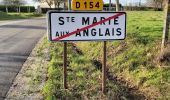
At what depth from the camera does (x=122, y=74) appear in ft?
29.2

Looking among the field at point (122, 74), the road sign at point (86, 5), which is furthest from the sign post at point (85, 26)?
the field at point (122, 74)

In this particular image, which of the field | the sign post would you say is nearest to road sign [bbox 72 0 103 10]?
the sign post

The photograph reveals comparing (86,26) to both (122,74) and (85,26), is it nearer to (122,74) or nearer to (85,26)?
(85,26)

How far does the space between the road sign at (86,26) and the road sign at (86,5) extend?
871mm

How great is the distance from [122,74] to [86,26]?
8.51ft

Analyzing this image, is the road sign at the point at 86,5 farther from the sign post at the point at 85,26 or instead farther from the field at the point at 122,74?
the field at the point at 122,74

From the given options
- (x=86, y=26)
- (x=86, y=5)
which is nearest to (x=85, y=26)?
(x=86, y=26)

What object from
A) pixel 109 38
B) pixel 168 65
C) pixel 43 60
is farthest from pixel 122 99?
pixel 43 60

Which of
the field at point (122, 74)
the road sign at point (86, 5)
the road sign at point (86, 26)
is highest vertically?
the road sign at point (86, 5)

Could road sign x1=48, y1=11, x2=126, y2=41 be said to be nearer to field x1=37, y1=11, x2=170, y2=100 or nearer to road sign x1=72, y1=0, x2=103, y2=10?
road sign x1=72, y1=0, x2=103, y2=10

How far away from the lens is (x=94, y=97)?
667 centimetres

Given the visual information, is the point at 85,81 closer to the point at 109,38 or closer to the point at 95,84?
the point at 95,84

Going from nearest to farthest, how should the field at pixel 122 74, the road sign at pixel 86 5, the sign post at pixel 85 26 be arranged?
the sign post at pixel 85 26 < the field at pixel 122 74 < the road sign at pixel 86 5

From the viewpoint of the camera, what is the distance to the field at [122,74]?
6926 millimetres
